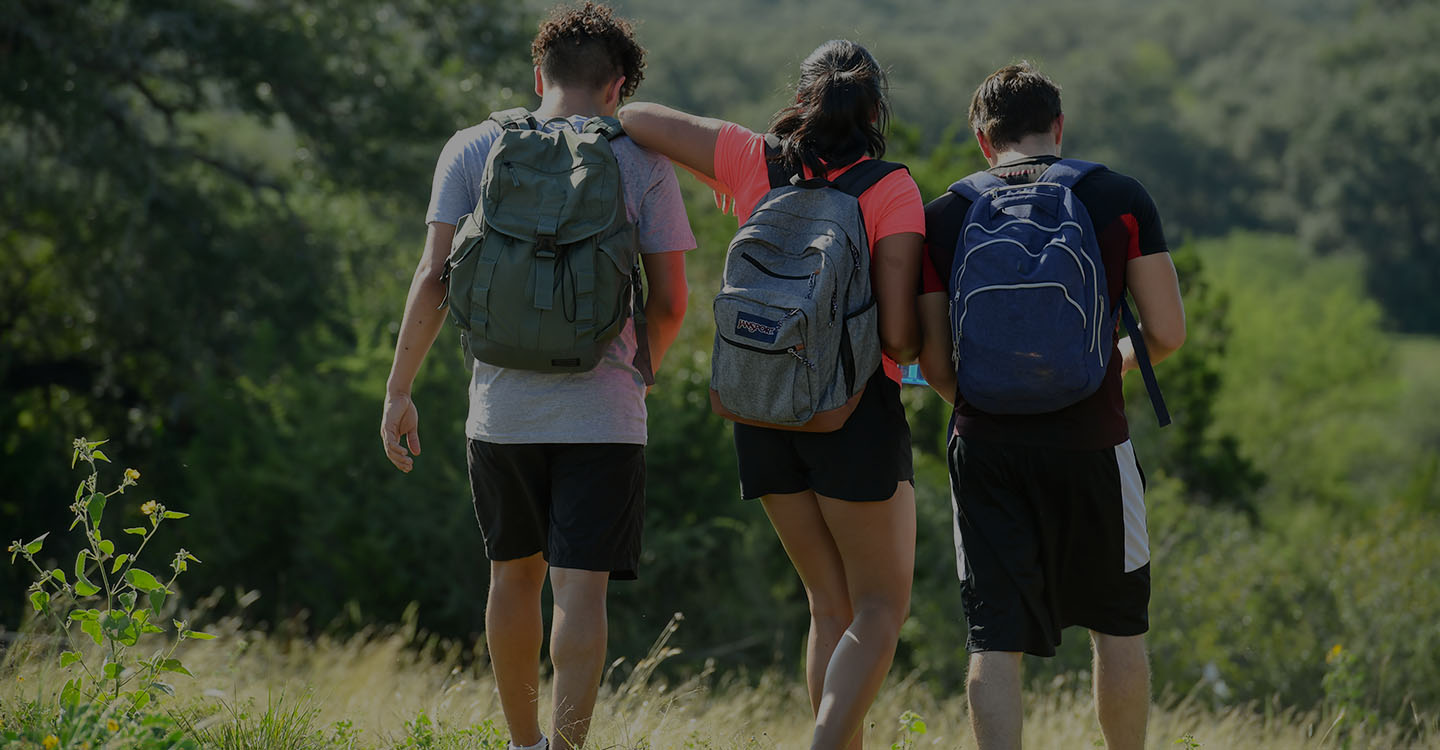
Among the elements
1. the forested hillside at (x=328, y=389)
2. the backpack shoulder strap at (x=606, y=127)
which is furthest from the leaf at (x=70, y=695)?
the forested hillside at (x=328, y=389)

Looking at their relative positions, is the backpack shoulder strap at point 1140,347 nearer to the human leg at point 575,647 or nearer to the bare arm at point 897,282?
the bare arm at point 897,282

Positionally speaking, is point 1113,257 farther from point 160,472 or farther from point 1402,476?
point 1402,476

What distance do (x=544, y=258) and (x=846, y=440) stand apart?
0.78 meters

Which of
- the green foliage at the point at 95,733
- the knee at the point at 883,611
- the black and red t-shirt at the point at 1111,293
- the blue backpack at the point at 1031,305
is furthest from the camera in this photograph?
the knee at the point at 883,611

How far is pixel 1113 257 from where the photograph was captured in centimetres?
279

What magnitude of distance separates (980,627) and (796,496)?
497 millimetres

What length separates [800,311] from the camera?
8.87 feet

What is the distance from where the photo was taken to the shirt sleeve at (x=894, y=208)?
2801 millimetres

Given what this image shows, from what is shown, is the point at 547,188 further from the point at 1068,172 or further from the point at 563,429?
the point at 1068,172

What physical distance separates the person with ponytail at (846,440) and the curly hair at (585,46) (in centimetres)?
18

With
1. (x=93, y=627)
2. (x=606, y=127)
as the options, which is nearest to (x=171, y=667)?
(x=93, y=627)

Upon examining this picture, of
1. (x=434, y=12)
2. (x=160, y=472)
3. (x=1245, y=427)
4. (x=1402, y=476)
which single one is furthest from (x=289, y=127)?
(x=1402, y=476)

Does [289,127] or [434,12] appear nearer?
[289,127]

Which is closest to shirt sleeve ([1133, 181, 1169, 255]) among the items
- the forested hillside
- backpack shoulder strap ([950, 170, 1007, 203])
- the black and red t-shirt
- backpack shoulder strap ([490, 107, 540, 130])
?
the black and red t-shirt
